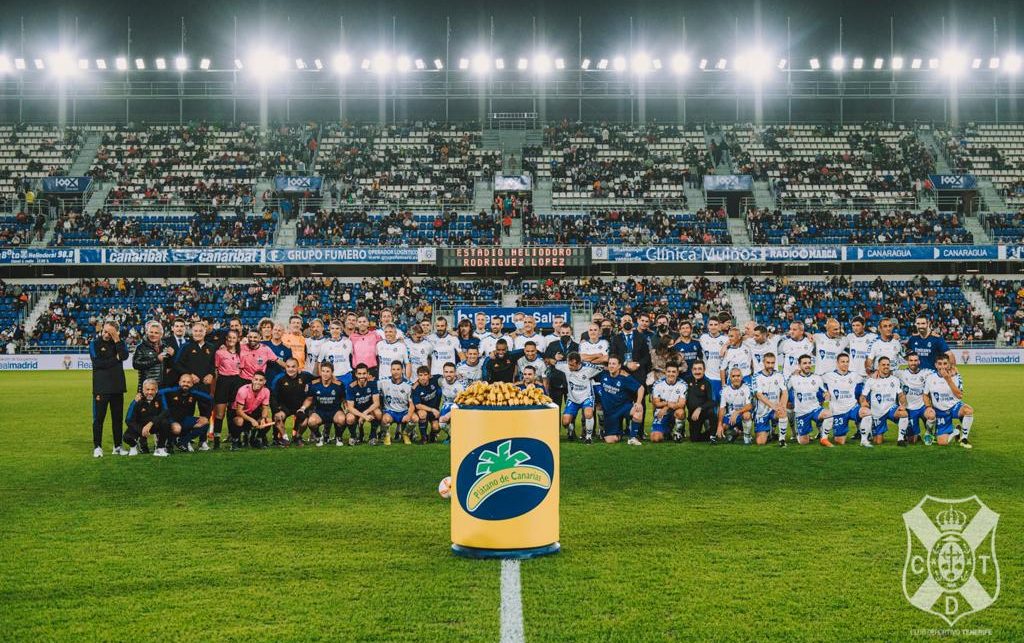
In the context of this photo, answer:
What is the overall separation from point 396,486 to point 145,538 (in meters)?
2.96

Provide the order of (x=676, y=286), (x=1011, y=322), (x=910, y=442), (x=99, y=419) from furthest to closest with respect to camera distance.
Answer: (x=676, y=286), (x=1011, y=322), (x=910, y=442), (x=99, y=419)

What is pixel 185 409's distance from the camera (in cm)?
1248

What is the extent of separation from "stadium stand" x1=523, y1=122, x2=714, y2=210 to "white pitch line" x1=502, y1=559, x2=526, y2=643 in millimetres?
41265

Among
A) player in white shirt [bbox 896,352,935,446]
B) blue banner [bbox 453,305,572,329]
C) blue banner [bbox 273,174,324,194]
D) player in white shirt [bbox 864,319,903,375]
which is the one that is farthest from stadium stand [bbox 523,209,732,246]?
player in white shirt [bbox 896,352,935,446]

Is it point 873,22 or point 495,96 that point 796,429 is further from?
point 873,22

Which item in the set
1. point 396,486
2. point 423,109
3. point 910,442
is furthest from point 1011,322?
point 396,486

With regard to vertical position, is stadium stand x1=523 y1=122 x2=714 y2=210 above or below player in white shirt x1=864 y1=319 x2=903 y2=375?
above

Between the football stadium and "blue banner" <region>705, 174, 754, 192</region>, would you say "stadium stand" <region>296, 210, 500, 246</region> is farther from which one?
"blue banner" <region>705, 174, 754, 192</region>

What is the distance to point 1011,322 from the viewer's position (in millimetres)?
39500

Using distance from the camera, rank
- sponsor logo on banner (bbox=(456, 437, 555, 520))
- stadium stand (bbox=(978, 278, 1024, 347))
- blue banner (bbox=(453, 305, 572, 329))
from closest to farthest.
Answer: sponsor logo on banner (bbox=(456, 437, 555, 520)) < blue banner (bbox=(453, 305, 572, 329)) < stadium stand (bbox=(978, 278, 1024, 347))

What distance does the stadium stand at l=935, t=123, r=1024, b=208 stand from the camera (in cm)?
4875

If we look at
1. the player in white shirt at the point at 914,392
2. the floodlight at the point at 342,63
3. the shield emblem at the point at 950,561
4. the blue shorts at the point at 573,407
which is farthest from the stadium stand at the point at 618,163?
the shield emblem at the point at 950,561

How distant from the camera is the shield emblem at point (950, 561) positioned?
5.37 metres

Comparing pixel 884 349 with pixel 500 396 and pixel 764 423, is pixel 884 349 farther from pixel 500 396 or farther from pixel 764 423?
pixel 500 396
